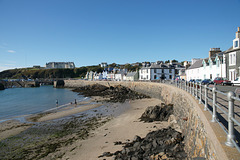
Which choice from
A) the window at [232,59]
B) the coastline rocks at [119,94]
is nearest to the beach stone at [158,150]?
the window at [232,59]

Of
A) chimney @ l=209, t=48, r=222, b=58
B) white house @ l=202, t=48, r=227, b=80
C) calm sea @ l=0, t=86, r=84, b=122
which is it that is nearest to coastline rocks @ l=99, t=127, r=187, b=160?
calm sea @ l=0, t=86, r=84, b=122

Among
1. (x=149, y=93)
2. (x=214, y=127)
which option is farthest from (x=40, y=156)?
(x=149, y=93)

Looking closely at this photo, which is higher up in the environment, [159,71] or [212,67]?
[159,71]

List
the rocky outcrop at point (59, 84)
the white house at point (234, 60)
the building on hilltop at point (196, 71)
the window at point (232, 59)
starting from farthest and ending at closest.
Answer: the rocky outcrop at point (59, 84), the building on hilltop at point (196, 71), the window at point (232, 59), the white house at point (234, 60)

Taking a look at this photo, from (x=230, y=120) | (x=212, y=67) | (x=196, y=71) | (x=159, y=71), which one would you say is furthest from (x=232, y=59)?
(x=159, y=71)

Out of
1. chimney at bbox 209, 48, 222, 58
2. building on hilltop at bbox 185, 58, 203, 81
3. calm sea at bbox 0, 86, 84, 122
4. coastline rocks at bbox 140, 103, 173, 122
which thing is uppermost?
chimney at bbox 209, 48, 222, 58

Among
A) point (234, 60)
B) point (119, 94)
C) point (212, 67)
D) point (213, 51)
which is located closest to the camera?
point (234, 60)

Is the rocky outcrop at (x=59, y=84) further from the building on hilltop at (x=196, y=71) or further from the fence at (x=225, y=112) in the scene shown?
the fence at (x=225, y=112)

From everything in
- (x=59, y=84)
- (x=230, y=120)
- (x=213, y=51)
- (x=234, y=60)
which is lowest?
(x=59, y=84)

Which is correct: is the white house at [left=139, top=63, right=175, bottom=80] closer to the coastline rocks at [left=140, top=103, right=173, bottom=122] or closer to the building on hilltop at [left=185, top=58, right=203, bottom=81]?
the building on hilltop at [left=185, top=58, right=203, bottom=81]

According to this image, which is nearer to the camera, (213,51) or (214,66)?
(214,66)

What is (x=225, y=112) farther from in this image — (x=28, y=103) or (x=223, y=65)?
(x=28, y=103)

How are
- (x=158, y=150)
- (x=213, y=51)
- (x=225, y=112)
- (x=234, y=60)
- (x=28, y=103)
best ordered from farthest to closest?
(x=28, y=103), (x=213, y=51), (x=234, y=60), (x=158, y=150), (x=225, y=112)

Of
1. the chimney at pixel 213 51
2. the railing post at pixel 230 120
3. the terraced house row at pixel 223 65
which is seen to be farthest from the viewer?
the chimney at pixel 213 51
